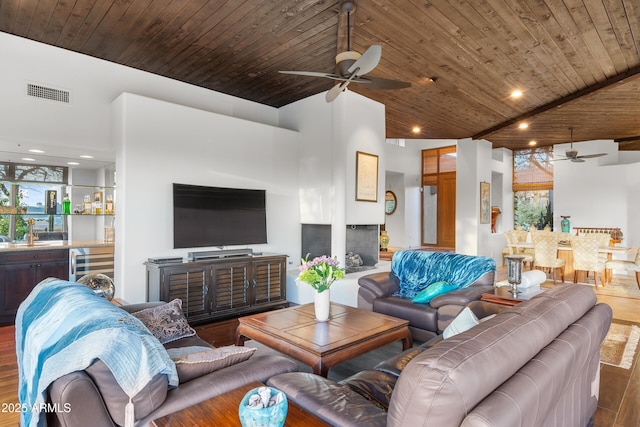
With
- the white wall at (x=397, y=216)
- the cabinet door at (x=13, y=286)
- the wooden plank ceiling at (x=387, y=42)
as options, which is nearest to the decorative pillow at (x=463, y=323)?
the wooden plank ceiling at (x=387, y=42)

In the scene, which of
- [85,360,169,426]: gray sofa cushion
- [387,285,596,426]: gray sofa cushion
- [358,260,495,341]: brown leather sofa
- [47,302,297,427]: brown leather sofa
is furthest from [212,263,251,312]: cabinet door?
[387,285,596,426]: gray sofa cushion

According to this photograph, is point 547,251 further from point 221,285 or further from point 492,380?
point 492,380

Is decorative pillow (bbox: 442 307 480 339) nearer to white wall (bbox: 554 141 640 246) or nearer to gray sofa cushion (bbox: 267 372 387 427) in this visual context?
gray sofa cushion (bbox: 267 372 387 427)

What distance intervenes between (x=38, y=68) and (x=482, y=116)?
6.57 meters

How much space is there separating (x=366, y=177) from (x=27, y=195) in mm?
4419

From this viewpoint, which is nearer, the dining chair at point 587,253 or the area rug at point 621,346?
the area rug at point 621,346

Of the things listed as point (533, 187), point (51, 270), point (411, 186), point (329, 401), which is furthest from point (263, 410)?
point (533, 187)

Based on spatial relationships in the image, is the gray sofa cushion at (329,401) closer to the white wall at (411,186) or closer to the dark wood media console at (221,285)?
the dark wood media console at (221,285)

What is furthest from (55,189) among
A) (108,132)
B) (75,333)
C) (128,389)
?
(128,389)

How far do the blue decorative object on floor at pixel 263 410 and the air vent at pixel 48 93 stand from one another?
4.52m

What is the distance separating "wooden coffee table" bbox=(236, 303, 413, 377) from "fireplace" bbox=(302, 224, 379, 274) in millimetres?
2163

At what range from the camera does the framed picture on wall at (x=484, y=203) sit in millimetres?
8133

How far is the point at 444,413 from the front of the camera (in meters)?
1.01

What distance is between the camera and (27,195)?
14.0 feet
